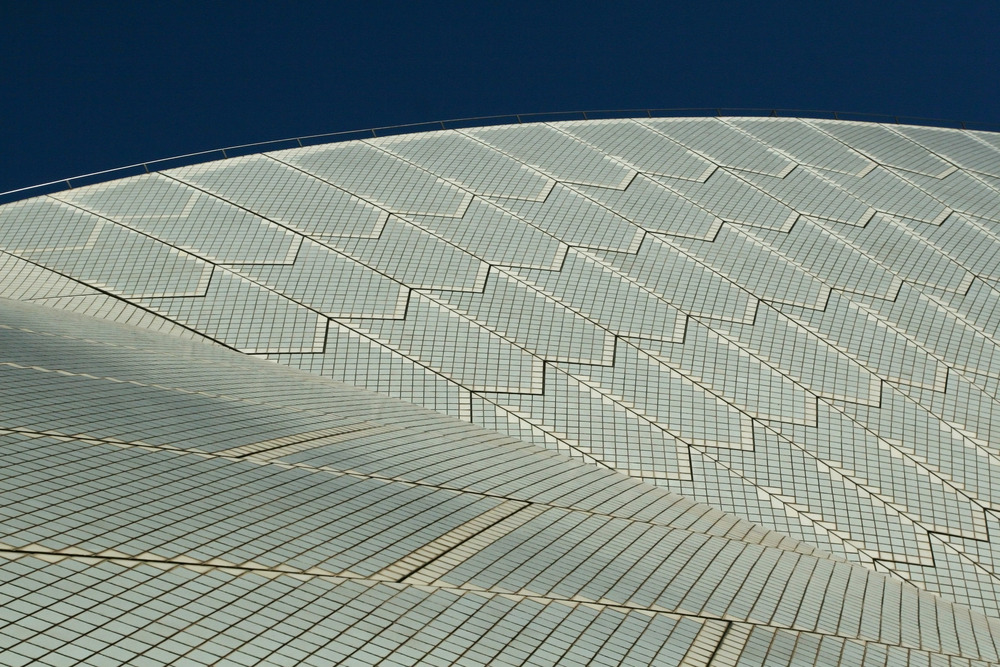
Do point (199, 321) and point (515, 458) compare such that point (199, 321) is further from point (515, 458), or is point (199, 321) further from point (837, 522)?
point (837, 522)

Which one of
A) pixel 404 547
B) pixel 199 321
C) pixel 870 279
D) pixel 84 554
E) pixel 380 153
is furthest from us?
pixel 380 153

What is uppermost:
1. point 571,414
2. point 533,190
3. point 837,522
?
point 533,190

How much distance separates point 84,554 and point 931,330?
898 inches

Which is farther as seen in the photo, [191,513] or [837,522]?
[837,522]

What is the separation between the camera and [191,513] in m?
11.9

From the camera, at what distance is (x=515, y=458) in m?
19.5

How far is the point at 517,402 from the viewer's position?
22812mm

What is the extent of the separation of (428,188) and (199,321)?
879 centimetres

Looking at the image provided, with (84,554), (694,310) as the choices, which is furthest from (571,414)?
(84,554)

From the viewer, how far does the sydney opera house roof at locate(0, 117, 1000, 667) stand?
Result: 10.9 m

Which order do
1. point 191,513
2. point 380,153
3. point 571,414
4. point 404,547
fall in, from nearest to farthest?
point 191,513, point 404,547, point 571,414, point 380,153

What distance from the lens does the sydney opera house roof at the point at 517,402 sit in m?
10.9

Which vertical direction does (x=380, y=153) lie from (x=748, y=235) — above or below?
above

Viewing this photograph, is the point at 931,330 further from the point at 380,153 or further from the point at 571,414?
the point at 380,153
